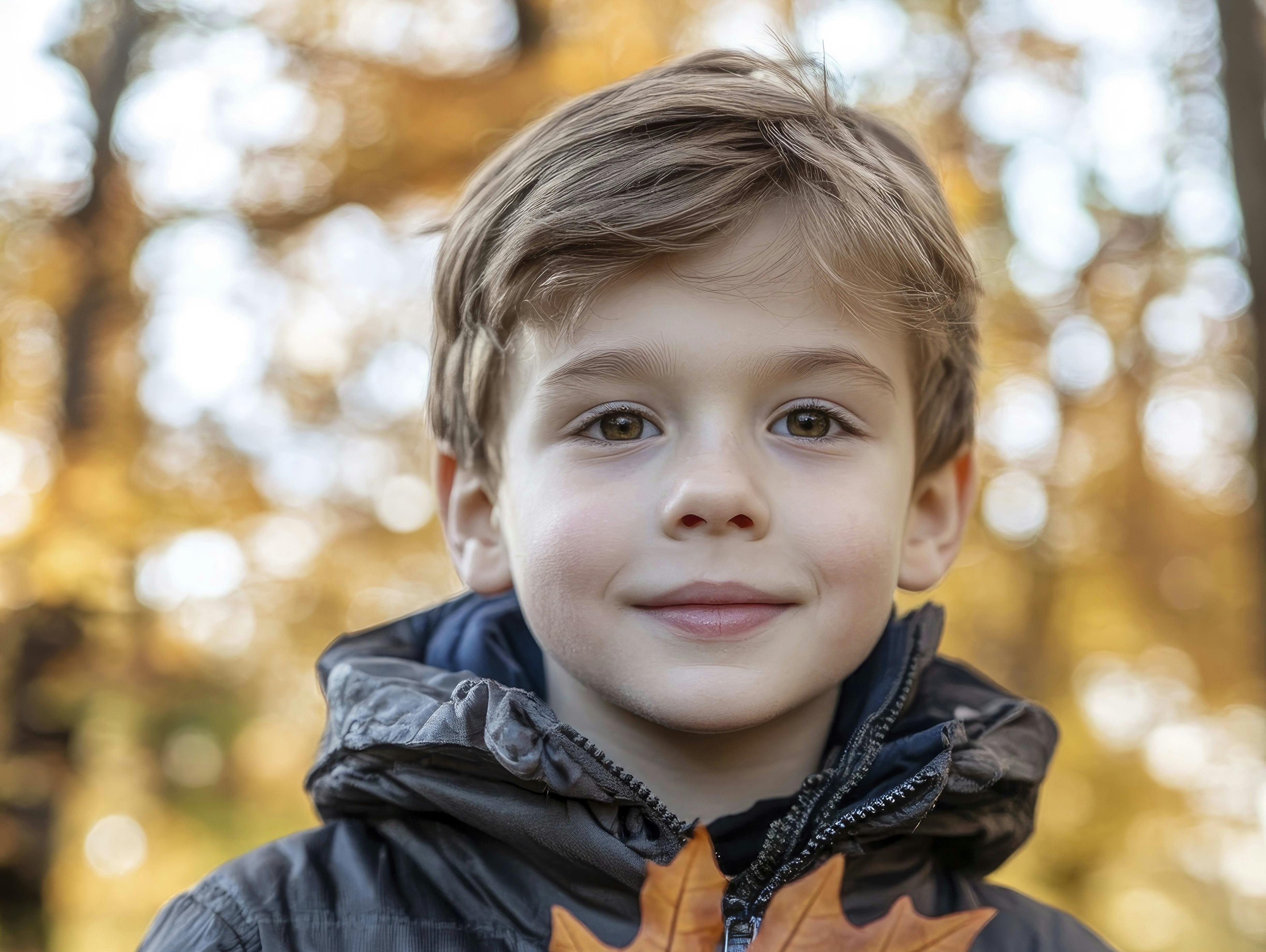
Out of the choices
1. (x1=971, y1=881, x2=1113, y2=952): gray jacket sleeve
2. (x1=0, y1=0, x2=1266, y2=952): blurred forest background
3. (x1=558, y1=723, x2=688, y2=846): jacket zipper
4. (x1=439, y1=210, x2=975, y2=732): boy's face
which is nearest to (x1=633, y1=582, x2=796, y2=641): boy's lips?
(x1=439, y1=210, x2=975, y2=732): boy's face

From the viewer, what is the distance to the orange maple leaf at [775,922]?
94 cm

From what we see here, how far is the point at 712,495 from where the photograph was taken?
119 cm

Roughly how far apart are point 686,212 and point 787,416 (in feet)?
0.93

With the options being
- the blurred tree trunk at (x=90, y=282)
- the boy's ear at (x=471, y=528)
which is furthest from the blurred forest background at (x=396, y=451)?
the boy's ear at (x=471, y=528)

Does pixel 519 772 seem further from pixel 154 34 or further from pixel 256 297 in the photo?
pixel 154 34

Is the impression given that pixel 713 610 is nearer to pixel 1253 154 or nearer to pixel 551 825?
pixel 551 825

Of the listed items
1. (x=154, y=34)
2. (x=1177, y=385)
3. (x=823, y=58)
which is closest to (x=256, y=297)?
(x=154, y=34)

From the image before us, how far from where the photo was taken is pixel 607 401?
131cm

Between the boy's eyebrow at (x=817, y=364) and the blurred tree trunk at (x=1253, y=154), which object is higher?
the blurred tree trunk at (x=1253, y=154)

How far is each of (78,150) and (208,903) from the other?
11.9 ft

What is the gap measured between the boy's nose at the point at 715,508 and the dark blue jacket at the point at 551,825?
29 cm

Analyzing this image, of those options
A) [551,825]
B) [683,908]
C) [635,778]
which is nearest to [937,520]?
[635,778]

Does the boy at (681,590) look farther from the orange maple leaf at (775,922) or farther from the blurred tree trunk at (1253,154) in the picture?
the blurred tree trunk at (1253,154)

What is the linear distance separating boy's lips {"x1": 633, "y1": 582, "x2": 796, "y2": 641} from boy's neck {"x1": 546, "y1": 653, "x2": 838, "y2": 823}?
0.19 m
